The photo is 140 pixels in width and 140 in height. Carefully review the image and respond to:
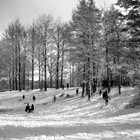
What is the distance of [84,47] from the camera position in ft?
80.7

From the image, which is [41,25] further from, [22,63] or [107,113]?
[107,113]

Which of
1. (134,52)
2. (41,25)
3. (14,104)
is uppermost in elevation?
(41,25)

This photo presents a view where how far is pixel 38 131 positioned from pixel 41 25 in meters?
30.0

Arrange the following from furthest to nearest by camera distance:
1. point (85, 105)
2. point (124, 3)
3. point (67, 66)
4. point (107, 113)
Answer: point (67, 66) → point (85, 105) → point (107, 113) → point (124, 3)

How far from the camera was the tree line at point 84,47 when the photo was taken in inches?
710

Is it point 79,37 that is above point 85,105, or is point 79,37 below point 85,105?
above

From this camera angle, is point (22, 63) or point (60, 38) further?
point (22, 63)

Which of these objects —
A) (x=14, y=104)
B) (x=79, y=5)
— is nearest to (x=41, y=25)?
(x=79, y=5)

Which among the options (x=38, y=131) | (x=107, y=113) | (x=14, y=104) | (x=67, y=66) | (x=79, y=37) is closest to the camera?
(x=38, y=131)

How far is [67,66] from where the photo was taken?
134ft

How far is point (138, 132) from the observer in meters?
10.2

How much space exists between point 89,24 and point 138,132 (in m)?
16.3

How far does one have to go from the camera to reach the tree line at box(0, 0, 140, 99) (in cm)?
1803

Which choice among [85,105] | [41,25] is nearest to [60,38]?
[41,25]
